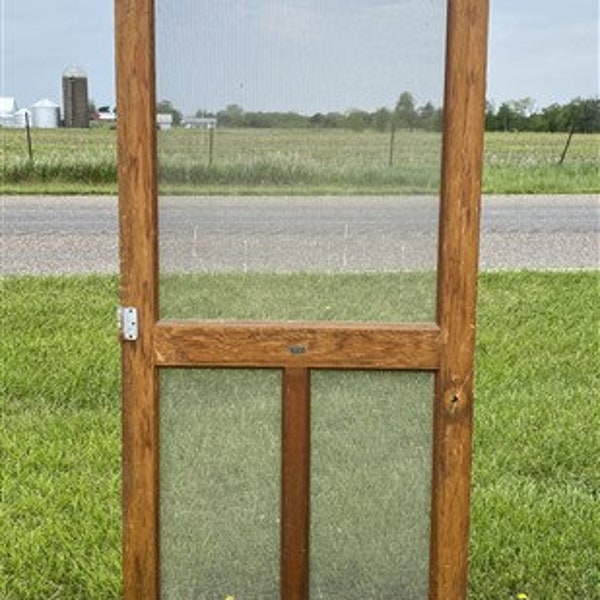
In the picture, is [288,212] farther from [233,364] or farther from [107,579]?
[107,579]

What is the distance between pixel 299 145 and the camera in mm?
2732

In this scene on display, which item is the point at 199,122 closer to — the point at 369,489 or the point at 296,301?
the point at 296,301

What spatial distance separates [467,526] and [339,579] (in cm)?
37

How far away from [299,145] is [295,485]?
846mm

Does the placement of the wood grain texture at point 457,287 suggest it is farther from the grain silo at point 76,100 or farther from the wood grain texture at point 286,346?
the grain silo at point 76,100

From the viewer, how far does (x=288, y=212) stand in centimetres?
275

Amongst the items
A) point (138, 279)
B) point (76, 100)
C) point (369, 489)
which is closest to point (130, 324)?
point (138, 279)

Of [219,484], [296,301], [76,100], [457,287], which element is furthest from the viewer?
[76,100]

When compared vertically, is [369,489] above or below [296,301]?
below

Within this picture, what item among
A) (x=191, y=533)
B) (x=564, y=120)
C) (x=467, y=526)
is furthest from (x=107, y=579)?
(x=564, y=120)

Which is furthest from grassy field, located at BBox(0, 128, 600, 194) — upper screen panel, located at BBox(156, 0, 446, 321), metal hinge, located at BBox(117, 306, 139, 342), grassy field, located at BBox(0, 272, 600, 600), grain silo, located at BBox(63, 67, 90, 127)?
grain silo, located at BBox(63, 67, 90, 127)

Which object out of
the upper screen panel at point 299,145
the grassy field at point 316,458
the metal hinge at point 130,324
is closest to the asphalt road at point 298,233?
the upper screen panel at point 299,145

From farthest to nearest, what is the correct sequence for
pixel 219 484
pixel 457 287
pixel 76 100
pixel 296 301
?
pixel 76 100, pixel 219 484, pixel 296 301, pixel 457 287

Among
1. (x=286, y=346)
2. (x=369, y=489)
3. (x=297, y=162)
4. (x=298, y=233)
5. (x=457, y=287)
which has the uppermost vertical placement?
(x=297, y=162)
